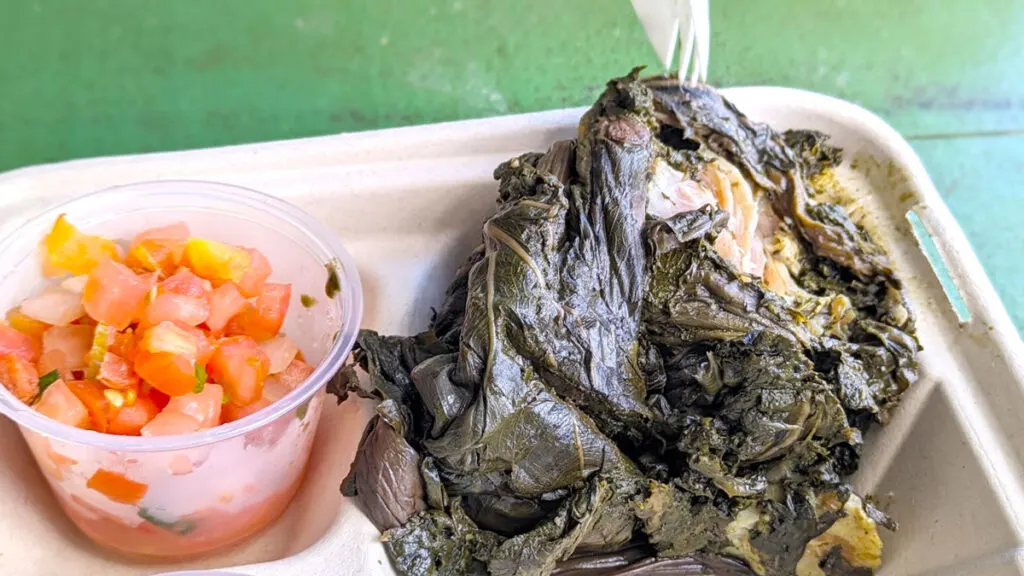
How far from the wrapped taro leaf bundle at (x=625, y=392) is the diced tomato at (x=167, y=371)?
0.33 m

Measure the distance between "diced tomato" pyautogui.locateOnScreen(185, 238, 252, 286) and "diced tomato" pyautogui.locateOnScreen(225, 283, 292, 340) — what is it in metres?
0.07

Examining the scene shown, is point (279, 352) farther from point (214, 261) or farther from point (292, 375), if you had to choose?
point (214, 261)

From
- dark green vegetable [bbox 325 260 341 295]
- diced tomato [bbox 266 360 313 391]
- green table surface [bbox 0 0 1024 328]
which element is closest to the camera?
diced tomato [bbox 266 360 313 391]

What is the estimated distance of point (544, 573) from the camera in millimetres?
1606

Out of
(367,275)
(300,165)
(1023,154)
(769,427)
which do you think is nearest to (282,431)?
(367,275)

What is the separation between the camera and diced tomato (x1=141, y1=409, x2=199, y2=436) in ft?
5.16

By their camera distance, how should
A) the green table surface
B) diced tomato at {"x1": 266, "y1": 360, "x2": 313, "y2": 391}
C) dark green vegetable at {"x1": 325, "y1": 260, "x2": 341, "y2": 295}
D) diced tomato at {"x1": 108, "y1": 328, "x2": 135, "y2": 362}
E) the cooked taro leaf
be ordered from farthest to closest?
the green table surface
dark green vegetable at {"x1": 325, "y1": 260, "x2": 341, "y2": 295}
diced tomato at {"x1": 266, "y1": 360, "x2": 313, "y2": 391}
diced tomato at {"x1": 108, "y1": 328, "x2": 135, "y2": 362}
the cooked taro leaf

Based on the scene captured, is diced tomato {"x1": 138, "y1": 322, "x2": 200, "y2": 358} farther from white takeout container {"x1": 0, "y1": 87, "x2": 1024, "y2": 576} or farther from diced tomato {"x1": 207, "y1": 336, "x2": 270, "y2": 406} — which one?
white takeout container {"x1": 0, "y1": 87, "x2": 1024, "y2": 576}

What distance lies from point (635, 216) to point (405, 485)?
2.40ft

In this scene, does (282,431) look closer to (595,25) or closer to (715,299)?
(715,299)

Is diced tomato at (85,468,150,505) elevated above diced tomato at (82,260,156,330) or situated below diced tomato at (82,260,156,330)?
below

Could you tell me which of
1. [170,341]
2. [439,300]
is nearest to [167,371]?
[170,341]

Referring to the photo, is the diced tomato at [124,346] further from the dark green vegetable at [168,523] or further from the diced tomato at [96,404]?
the dark green vegetable at [168,523]

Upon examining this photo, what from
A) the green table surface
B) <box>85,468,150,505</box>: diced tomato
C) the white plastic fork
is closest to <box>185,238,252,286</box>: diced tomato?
<box>85,468,150,505</box>: diced tomato
